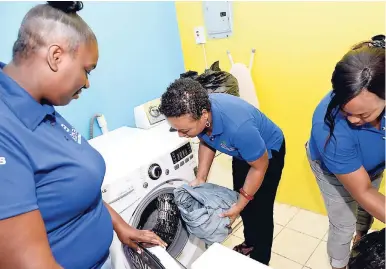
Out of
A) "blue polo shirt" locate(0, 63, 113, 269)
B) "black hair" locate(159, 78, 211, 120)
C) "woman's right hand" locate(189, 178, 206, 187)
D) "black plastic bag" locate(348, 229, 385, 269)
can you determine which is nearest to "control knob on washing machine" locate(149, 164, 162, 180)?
"woman's right hand" locate(189, 178, 206, 187)

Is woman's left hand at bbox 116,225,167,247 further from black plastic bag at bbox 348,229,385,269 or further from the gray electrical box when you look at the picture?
the gray electrical box

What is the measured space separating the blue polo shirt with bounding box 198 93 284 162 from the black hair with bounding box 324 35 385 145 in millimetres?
394

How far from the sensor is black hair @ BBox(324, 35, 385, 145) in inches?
33.2

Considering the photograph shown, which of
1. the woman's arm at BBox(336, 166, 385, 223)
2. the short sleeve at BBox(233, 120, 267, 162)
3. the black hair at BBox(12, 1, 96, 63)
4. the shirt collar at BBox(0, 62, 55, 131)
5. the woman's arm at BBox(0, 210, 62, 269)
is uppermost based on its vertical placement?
the black hair at BBox(12, 1, 96, 63)


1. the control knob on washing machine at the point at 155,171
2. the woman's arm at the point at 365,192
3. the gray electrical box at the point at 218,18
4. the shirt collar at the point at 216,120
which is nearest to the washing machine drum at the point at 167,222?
the control knob on washing machine at the point at 155,171

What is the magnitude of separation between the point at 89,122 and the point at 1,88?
121 cm

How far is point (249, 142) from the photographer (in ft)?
4.06

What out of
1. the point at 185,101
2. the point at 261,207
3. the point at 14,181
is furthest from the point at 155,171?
the point at 14,181

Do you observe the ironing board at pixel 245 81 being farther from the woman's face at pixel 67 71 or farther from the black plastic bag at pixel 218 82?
the woman's face at pixel 67 71

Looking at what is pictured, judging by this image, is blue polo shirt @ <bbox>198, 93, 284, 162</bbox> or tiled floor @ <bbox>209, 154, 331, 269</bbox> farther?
tiled floor @ <bbox>209, 154, 331, 269</bbox>

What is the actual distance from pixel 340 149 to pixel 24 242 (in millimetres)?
961

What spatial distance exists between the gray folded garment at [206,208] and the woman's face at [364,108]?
0.70 meters

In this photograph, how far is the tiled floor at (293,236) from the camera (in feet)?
6.09

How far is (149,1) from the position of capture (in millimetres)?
2139
